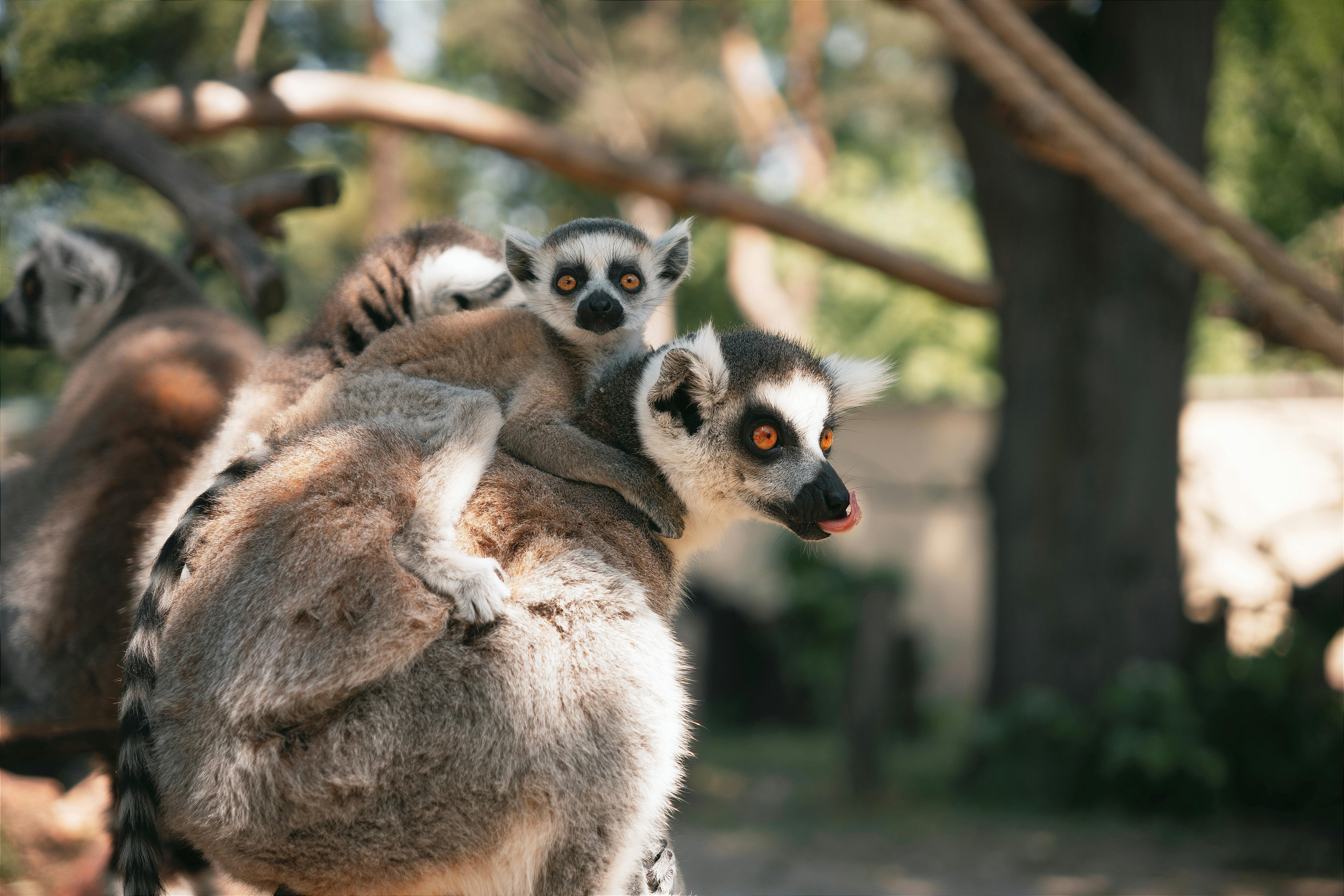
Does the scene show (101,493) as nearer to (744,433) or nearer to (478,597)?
(478,597)

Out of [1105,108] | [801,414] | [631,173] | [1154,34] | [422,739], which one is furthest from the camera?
[1154,34]

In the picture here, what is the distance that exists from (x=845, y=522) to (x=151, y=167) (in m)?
3.65

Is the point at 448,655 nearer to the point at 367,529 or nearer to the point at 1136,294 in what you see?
the point at 367,529

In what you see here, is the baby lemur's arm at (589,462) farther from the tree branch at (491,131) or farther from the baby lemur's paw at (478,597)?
the tree branch at (491,131)

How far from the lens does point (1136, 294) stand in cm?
859

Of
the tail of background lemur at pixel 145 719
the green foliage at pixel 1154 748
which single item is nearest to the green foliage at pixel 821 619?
the green foliage at pixel 1154 748

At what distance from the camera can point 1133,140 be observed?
17.1ft

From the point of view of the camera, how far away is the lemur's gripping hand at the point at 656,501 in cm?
250

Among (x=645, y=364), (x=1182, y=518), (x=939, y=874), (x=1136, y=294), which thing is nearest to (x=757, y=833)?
(x=939, y=874)

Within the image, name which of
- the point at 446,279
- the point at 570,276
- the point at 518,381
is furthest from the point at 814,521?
the point at 446,279

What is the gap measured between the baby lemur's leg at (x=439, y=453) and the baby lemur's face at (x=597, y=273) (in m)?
0.51

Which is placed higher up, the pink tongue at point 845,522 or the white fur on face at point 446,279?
the white fur on face at point 446,279

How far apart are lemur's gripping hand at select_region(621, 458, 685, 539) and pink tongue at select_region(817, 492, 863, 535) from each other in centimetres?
36

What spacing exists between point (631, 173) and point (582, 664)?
5.21 metres
